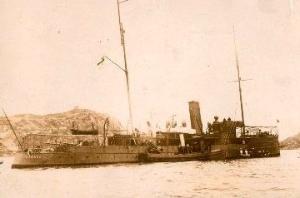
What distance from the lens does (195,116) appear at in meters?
37.1

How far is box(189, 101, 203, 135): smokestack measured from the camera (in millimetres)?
36719

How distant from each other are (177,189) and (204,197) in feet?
7.83

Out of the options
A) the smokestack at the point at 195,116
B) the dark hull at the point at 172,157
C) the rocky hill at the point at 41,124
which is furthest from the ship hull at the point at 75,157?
the rocky hill at the point at 41,124

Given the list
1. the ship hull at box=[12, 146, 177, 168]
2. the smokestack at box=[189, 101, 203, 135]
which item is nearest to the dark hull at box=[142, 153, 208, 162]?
the ship hull at box=[12, 146, 177, 168]

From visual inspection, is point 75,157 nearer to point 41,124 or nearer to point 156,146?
point 156,146

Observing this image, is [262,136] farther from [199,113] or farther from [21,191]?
[21,191]

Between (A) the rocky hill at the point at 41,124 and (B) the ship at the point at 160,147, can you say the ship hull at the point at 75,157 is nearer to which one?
(B) the ship at the point at 160,147

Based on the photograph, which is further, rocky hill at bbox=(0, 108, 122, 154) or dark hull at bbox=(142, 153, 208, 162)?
rocky hill at bbox=(0, 108, 122, 154)

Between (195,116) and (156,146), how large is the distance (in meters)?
6.23

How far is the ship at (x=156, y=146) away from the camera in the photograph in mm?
28734

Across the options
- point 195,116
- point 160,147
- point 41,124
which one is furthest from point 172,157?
point 41,124

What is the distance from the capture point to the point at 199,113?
37.2 metres

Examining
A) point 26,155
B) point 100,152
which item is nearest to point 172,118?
point 100,152

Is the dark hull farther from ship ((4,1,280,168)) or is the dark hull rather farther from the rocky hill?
the rocky hill
